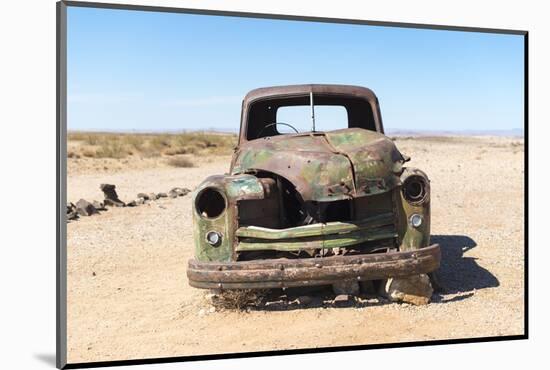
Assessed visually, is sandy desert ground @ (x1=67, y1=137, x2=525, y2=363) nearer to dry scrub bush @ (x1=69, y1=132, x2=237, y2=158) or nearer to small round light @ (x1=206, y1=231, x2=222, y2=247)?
small round light @ (x1=206, y1=231, x2=222, y2=247)

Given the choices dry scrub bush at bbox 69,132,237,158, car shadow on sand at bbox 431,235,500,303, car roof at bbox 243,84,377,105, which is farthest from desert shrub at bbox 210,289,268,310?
dry scrub bush at bbox 69,132,237,158

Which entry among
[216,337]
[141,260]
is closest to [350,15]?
[216,337]

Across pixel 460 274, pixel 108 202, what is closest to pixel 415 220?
pixel 460 274

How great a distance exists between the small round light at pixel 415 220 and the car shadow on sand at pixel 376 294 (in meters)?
0.54

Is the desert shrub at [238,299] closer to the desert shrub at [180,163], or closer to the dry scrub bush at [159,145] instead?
the dry scrub bush at [159,145]

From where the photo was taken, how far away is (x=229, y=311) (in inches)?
185

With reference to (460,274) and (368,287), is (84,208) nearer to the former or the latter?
(368,287)

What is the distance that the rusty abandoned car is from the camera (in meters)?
4.34

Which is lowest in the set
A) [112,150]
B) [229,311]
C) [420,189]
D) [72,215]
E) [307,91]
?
[229,311]

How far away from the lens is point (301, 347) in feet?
14.5

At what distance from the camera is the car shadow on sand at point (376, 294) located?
15.6 feet

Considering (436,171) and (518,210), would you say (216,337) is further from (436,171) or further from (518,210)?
(436,171)

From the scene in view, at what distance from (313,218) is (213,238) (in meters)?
0.70

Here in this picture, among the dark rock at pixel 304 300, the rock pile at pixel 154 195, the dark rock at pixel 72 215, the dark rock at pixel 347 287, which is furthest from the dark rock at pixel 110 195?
the dark rock at pixel 347 287
